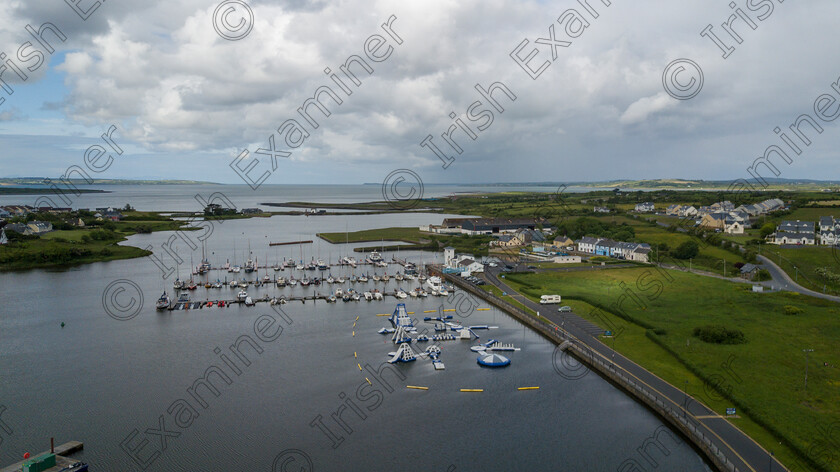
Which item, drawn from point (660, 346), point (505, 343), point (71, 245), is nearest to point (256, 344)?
point (505, 343)

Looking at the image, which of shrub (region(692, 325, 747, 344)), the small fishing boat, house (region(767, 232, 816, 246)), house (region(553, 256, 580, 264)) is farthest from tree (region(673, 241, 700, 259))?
the small fishing boat

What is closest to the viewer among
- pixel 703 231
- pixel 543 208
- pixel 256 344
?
pixel 256 344

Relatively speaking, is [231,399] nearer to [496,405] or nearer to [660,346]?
[496,405]

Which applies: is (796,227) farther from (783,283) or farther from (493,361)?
(493,361)

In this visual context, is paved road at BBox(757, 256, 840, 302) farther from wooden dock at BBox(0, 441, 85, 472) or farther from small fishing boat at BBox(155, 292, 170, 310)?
small fishing boat at BBox(155, 292, 170, 310)

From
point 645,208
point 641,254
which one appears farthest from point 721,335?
point 645,208

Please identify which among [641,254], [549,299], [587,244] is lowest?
[549,299]

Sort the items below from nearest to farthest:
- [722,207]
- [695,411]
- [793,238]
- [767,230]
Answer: [695,411] → [793,238] → [767,230] → [722,207]
